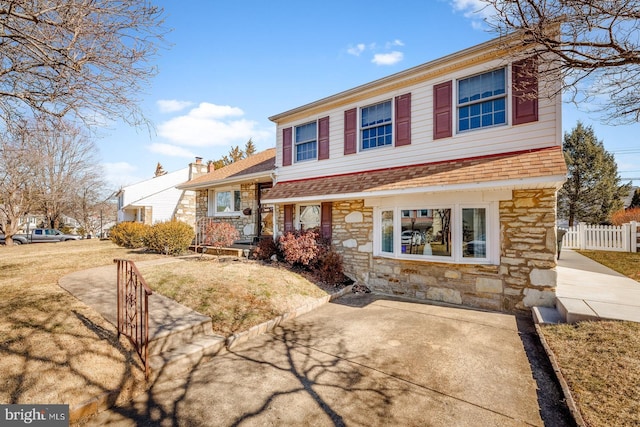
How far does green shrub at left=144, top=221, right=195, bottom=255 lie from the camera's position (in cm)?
1136

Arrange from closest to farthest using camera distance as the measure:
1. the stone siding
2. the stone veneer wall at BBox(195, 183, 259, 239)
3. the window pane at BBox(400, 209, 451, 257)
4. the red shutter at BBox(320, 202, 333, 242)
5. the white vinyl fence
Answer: the stone siding → the window pane at BBox(400, 209, 451, 257) → the red shutter at BBox(320, 202, 333, 242) → the stone veneer wall at BBox(195, 183, 259, 239) → the white vinyl fence

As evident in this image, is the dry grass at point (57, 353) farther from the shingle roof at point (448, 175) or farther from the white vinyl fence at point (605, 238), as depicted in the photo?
the white vinyl fence at point (605, 238)

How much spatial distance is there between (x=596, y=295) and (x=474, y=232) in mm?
2714

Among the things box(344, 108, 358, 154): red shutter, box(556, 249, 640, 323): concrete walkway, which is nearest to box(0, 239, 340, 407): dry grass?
box(344, 108, 358, 154): red shutter

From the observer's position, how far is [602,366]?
12.0ft

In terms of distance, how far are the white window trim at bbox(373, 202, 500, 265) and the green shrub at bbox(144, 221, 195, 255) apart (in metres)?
7.71

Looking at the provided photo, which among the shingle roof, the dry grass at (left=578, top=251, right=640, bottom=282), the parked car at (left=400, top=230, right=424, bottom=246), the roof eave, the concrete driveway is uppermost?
the shingle roof

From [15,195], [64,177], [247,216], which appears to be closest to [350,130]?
[247,216]

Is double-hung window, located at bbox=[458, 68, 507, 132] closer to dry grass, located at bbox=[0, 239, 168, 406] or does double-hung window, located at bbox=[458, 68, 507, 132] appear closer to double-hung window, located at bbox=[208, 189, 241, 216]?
dry grass, located at bbox=[0, 239, 168, 406]

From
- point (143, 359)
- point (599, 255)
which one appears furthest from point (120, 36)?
point (599, 255)

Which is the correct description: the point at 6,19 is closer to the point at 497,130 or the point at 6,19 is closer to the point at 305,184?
the point at 305,184

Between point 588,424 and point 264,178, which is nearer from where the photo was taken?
point 588,424

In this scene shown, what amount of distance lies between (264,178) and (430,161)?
6823mm

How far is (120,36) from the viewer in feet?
15.3
